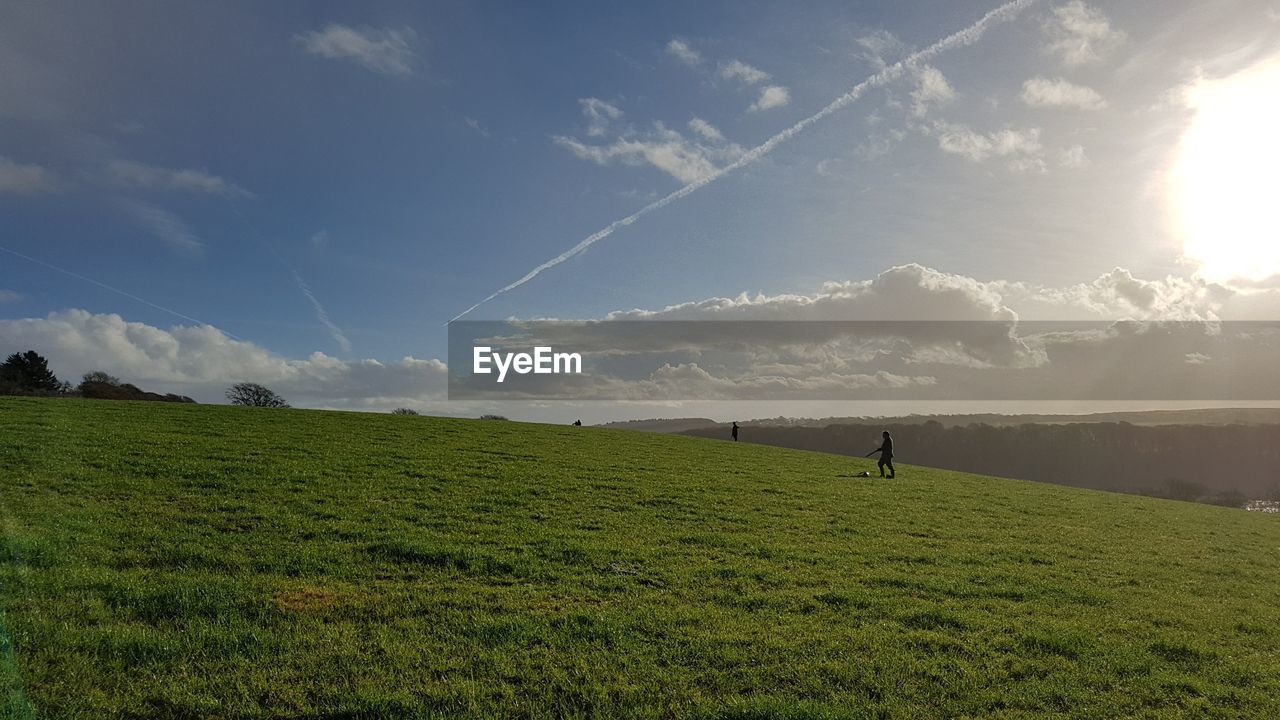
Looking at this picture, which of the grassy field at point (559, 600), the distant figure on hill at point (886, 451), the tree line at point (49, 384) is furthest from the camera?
the tree line at point (49, 384)

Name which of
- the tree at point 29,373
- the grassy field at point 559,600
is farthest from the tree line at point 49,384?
the grassy field at point 559,600

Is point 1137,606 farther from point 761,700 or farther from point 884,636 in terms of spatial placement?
point 761,700

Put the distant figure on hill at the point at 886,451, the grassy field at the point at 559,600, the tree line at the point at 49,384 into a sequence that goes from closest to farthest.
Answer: the grassy field at the point at 559,600 < the distant figure on hill at the point at 886,451 < the tree line at the point at 49,384

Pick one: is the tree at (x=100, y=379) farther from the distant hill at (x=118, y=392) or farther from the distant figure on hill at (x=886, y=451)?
the distant figure on hill at (x=886, y=451)

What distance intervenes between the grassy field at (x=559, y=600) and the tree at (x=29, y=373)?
225ft

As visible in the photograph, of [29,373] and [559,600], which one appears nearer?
[559,600]

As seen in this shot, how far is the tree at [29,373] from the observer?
75.2m

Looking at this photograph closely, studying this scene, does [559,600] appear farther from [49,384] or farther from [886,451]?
[49,384]

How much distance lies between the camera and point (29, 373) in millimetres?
77500

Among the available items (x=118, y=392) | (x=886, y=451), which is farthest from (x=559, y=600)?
(x=118, y=392)

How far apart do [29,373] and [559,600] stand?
315ft

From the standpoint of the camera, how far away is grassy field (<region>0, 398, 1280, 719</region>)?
334 inches

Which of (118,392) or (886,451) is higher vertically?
(118,392)

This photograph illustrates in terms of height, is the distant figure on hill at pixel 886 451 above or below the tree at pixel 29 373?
below
